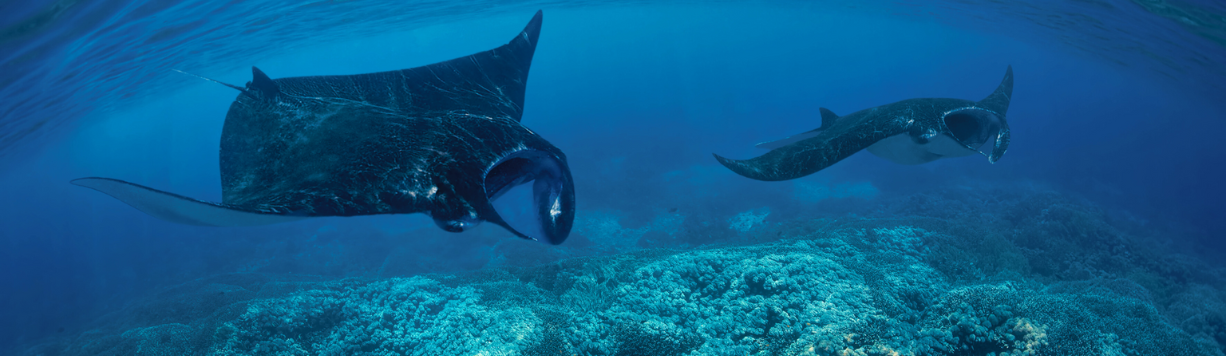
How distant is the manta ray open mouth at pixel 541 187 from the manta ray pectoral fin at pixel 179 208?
1.15 meters

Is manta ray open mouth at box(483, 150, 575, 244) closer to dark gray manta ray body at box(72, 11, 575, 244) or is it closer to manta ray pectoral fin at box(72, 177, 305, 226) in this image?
dark gray manta ray body at box(72, 11, 575, 244)

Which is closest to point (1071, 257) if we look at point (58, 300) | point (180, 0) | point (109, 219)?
point (180, 0)

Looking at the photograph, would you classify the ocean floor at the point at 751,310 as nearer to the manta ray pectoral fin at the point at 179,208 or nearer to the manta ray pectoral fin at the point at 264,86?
the manta ray pectoral fin at the point at 179,208

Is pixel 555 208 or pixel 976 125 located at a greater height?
pixel 555 208

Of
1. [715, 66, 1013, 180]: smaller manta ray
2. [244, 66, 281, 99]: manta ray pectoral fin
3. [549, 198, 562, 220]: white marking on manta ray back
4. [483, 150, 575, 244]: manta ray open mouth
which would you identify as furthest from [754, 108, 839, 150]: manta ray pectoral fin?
[244, 66, 281, 99]: manta ray pectoral fin

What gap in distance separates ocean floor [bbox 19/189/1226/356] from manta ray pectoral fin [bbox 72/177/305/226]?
120 inches

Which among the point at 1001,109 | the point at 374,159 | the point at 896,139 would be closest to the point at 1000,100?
the point at 1001,109

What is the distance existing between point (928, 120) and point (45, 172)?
88.8m

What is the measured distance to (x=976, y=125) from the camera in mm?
4977

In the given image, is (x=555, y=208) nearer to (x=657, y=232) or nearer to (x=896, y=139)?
(x=896, y=139)

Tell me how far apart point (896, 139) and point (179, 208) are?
5511 millimetres

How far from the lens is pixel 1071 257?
9336 mm

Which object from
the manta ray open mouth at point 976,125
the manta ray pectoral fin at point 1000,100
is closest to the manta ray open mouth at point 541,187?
the manta ray open mouth at point 976,125

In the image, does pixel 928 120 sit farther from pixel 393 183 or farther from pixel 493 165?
pixel 393 183
